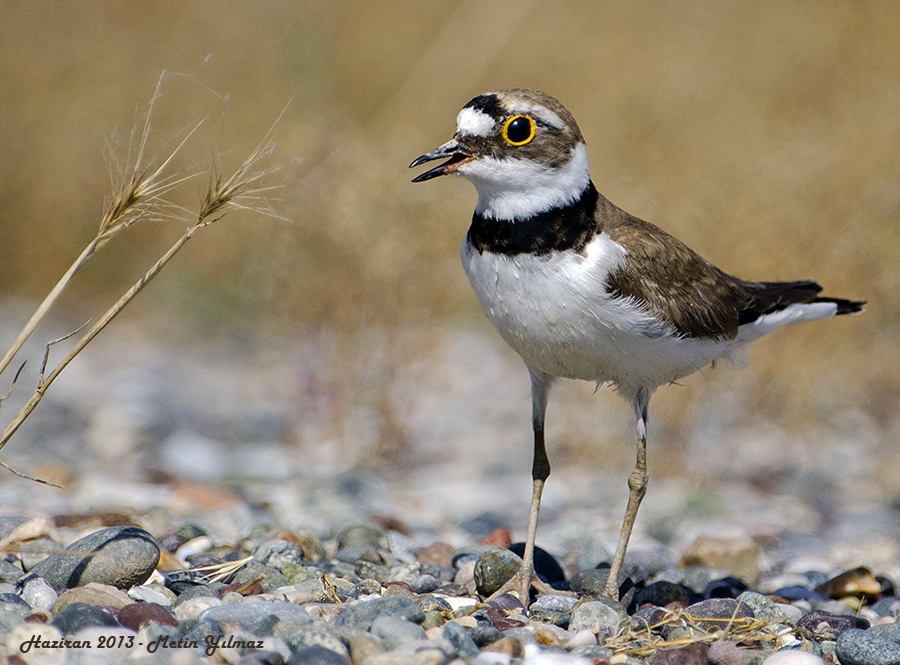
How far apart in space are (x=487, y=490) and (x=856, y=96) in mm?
6573

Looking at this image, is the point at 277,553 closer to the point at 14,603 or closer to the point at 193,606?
the point at 193,606

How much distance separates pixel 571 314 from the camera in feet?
11.7

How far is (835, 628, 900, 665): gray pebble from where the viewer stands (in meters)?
3.14

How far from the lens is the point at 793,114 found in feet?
34.4

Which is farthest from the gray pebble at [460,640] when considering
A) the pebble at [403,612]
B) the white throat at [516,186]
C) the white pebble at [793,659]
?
the white throat at [516,186]

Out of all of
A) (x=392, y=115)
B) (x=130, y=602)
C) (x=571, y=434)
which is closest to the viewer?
(x=130, y=602)

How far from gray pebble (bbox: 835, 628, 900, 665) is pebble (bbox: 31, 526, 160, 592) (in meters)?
2.43

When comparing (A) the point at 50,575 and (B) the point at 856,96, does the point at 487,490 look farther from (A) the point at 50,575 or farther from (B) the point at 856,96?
(B) the point at 856,96

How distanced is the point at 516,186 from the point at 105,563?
2.03 meters

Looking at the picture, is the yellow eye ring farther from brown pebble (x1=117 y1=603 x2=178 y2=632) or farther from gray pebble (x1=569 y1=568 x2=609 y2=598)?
brown pebble (x1=117 y1=603 x2=178 y2=632)

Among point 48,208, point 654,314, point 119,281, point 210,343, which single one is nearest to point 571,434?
point 654,314

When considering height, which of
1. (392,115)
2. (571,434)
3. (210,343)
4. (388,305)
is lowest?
(571,434)

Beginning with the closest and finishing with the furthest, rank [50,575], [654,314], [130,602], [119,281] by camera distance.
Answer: [130,602] < [50,575] < [654,314] < [119,281]

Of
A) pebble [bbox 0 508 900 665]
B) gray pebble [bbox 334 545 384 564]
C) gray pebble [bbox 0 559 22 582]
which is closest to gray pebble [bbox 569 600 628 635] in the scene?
pebble [bbox 0 508 900 665]
